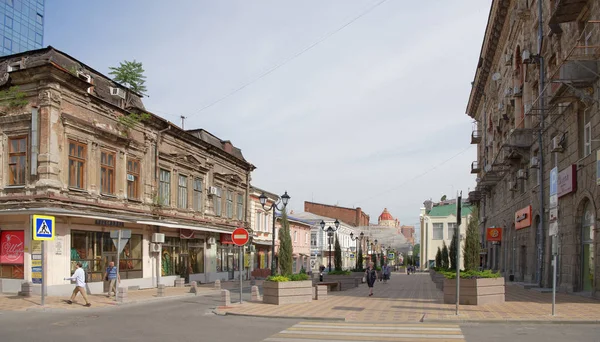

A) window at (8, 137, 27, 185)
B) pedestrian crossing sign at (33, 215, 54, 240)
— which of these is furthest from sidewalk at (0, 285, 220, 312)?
window at (8, 137, 27, 185)

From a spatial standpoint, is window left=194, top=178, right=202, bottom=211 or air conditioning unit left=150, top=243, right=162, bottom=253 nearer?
air conditioning unit left=150, top=243, right=162, bottom=253

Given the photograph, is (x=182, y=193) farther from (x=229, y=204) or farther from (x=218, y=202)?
(x=229, y=204)

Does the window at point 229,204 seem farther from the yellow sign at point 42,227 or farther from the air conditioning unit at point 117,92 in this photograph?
the yellow sign at point 42,227

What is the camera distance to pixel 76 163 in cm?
2428

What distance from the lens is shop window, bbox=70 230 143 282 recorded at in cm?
2419

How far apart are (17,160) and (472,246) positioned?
17923mm

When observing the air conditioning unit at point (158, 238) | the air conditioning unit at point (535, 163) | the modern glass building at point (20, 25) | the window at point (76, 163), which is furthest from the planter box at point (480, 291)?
the modern glass building at point (20, 25)

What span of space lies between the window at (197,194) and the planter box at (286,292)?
17.0 m

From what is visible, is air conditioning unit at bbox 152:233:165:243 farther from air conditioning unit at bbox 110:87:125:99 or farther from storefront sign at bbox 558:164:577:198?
storefront sign at bbox 558:164:577:198

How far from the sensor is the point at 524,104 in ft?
108

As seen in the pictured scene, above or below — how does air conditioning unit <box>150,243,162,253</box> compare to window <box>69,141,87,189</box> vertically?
below

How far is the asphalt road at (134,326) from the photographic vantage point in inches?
484

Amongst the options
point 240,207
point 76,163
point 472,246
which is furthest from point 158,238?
point 472,246

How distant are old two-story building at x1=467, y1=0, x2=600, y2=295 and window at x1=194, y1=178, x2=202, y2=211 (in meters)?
19.2
